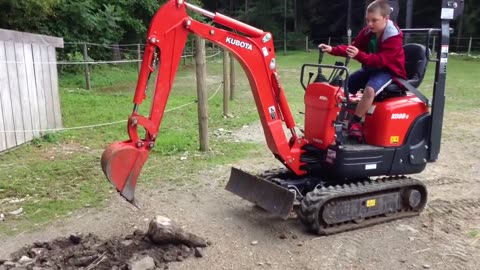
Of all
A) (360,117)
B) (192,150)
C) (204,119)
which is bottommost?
(192,150)

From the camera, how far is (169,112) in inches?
409

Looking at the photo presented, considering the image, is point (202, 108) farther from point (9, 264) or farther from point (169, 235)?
point (9, 264)

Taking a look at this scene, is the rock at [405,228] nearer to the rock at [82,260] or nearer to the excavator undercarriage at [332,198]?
the excavator undercarriage at [332,198]

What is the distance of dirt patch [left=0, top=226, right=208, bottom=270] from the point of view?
3723 millimetres

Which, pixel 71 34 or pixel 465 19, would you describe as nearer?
pixel 71 34

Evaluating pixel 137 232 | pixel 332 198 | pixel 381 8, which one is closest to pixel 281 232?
pixel 332 198

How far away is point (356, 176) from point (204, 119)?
3.14 m

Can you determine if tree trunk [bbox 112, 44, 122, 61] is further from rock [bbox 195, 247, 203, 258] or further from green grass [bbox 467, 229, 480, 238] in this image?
green grass [bbox 467, 229, 480, 238]

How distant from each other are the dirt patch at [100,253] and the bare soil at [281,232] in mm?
116

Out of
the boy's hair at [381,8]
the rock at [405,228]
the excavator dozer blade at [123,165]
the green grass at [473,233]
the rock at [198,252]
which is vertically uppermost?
the boy's hair at [381,8]

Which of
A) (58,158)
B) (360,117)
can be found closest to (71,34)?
(58,158)

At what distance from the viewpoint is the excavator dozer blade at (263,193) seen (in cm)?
438

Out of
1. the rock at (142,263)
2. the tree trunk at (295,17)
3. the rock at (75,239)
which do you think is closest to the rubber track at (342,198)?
the rock at (142,263)

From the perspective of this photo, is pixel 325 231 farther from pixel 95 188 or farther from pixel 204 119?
pixel 204 119
